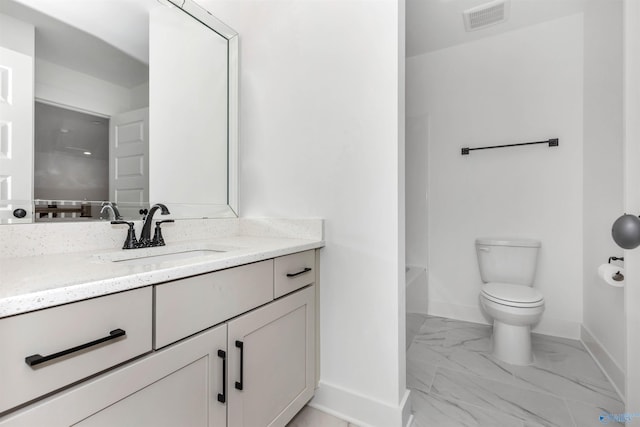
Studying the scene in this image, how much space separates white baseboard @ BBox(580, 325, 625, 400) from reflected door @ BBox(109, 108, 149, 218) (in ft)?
8.35

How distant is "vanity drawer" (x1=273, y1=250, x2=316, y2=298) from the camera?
1.18 m

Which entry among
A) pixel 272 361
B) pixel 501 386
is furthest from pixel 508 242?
pixel 272 361

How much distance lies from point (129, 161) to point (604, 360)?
2.79 m

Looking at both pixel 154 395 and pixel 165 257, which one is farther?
pixel 165 257

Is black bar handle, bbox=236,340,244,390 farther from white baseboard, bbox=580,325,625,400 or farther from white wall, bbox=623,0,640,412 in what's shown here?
white baseboard, bbox=580,325,625,400

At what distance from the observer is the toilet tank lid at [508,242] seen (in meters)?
2.19

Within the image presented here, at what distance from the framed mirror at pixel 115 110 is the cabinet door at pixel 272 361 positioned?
0.74m

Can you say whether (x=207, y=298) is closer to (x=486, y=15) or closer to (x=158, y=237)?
(x=158, y=237)

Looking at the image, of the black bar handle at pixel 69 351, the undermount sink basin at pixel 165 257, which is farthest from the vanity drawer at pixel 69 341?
the undermount sink basin at pixel 165 257

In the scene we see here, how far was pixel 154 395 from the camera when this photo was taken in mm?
743

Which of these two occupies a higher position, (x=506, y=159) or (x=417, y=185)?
(x=506, y=159)

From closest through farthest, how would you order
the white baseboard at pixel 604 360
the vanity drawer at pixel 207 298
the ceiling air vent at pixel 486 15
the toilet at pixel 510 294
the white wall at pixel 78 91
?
the vanity drawer at pixel 207 298 < the white wall at pixel 78 91 < the white baseboard at pixel 604 360 < the toilet at pixel 510 294 < the ceiling air vent at pixel 486 15

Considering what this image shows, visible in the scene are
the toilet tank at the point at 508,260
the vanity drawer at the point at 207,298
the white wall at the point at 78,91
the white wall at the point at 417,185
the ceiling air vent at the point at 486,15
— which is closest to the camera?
the vanity drawer at the point at 207,298

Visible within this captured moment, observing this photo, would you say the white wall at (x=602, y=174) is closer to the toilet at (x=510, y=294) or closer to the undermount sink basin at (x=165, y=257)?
the toilet at (x=510, y=294)
